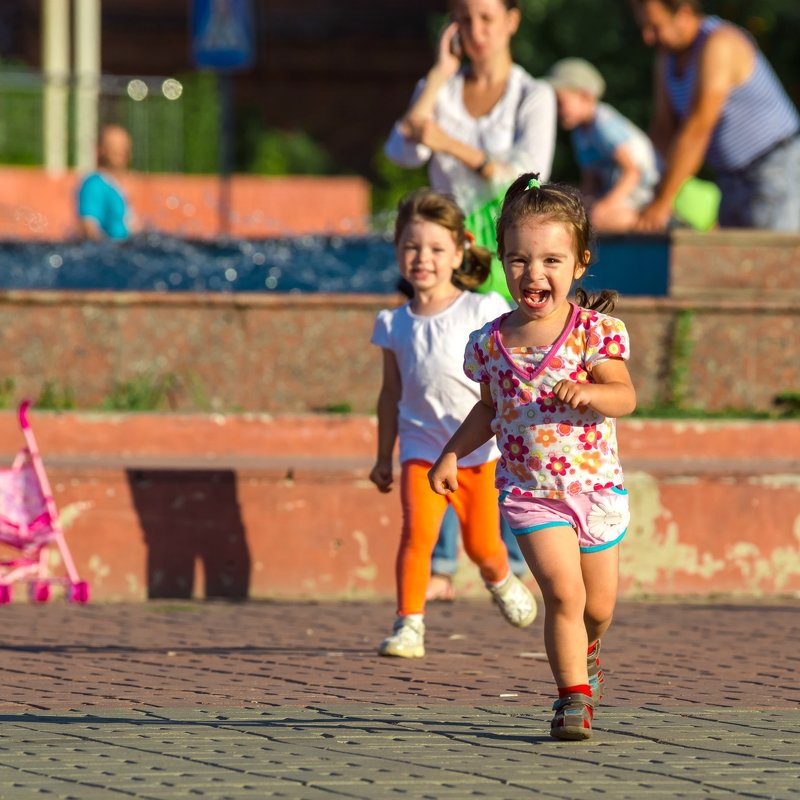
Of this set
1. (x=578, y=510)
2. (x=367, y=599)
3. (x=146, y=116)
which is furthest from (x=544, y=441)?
(x=146, y=116)

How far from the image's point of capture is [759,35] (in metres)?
25.9

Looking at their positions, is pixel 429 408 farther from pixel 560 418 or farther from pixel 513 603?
pixel 560 418

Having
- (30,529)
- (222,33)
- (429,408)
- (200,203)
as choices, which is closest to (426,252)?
(429,408)

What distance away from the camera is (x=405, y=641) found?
6.73m

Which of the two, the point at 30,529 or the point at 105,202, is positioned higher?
the point at 105,202

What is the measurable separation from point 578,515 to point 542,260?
65 centimetres

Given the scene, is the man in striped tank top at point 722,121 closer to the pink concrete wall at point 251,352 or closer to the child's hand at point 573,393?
the pink concrete wall at point 251,352

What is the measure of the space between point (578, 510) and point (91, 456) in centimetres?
451

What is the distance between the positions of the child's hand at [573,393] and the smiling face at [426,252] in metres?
2.05

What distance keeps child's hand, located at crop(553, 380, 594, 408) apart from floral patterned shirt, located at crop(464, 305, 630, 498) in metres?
0.17

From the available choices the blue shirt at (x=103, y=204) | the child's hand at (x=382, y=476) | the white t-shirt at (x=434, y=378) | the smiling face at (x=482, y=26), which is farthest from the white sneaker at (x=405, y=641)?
the blue shirt at (x=103, y=204)

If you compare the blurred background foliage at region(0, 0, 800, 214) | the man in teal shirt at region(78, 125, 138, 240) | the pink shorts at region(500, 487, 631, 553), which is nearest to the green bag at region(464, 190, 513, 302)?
the pink shorts at region(500, 487, 631, 553)

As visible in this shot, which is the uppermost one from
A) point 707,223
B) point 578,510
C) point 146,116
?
point 146,116

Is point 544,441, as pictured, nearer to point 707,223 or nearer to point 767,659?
point 767,659
